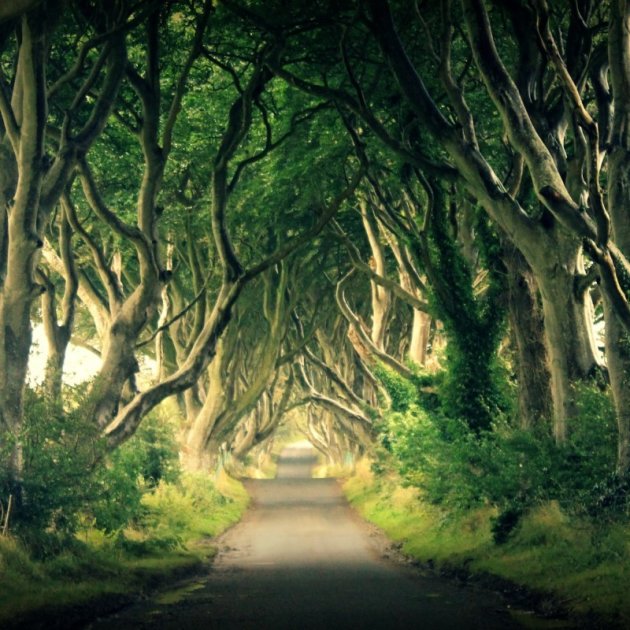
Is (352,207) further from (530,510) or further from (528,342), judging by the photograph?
(530,510)

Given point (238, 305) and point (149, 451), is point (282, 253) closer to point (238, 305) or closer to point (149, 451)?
point (149, 451)

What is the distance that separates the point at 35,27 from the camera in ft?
51.0

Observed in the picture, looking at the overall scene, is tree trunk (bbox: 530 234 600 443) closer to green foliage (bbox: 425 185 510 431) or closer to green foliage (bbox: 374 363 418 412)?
green foliage (bbox: 425 185 510 431)

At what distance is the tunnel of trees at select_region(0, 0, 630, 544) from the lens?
50.5 feet

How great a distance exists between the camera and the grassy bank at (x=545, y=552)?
40.1ft

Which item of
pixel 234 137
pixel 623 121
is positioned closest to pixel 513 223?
pixel 623 121

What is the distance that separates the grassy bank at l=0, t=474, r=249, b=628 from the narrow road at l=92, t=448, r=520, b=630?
0.53 m

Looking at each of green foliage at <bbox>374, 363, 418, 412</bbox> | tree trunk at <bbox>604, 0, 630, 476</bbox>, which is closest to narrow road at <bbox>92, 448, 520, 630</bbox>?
tree trunk at <bbox>604, 0, 630, 476</bbox>

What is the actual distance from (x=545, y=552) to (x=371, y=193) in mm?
12851

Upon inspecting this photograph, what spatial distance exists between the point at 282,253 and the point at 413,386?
4.93 meters

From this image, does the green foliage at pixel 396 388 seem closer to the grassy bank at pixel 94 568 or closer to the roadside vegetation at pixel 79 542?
the grassy bank at pixel 94 568

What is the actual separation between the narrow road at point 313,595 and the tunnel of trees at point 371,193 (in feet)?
7.75

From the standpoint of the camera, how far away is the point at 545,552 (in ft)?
50.3

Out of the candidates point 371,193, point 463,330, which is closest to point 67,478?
point 463,330
